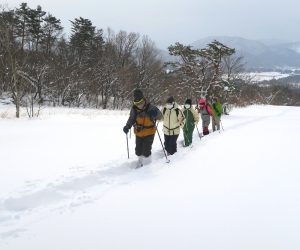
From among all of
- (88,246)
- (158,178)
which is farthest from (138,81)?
(88,246)

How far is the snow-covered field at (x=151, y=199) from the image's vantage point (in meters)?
4.31

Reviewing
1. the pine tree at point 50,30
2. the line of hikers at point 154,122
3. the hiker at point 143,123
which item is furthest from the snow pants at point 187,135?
the pine tree at point 50,30

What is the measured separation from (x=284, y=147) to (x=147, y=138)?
4062mm

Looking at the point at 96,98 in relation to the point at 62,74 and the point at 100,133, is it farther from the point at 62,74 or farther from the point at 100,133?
the point at 100,133

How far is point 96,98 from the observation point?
143ft

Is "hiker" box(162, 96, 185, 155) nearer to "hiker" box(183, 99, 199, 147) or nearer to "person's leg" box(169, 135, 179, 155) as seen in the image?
"person's leg" box(169, 135, 179, 155)

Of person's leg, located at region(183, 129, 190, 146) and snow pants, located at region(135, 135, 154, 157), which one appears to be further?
person's leg, located at region(183, 129, 190, 146)

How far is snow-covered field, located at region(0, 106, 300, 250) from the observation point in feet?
14.1

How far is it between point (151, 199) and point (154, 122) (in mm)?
3141

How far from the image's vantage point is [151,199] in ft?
19.1

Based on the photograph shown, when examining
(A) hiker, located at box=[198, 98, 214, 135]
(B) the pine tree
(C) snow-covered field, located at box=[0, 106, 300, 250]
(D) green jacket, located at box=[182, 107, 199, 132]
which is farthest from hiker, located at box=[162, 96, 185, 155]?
(B) the pine tree

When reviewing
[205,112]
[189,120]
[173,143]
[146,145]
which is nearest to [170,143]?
[173,143]

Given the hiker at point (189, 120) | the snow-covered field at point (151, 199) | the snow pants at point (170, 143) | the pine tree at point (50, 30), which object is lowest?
the snow-covered field at point (151, 199)

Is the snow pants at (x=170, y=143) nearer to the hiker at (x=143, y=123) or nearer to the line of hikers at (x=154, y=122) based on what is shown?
the line of hikers at (x=154, y=122)
